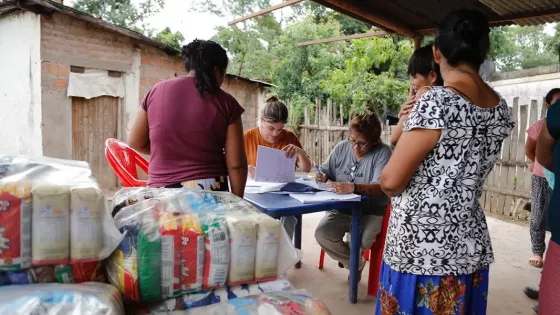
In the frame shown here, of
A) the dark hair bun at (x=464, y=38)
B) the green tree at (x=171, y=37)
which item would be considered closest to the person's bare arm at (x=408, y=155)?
the dark hair bun at (x=464, y=38)

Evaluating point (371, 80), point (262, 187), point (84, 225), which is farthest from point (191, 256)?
point (371, 80)

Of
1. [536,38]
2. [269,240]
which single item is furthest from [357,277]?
[536,38]

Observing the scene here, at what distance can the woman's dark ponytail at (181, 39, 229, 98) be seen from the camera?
1.83 metres

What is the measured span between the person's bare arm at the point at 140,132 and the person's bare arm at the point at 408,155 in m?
1.18

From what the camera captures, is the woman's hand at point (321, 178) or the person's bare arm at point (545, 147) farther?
the woman's hand at point (321, 178)

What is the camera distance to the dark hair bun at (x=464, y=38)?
1396mm

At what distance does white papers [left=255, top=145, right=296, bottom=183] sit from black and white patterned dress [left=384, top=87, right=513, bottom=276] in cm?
144

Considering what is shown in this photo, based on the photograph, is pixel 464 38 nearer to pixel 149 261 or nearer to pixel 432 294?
pixel 432 294

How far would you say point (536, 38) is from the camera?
90.4 feet

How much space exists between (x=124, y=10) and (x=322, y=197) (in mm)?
15556

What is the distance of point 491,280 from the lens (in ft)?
11.6

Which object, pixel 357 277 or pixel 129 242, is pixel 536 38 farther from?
pixel 129 242

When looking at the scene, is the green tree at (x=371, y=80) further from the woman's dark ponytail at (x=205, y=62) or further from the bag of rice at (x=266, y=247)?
the bag of rice at (x=266, y=247)

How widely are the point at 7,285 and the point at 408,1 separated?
3913 millimetres
